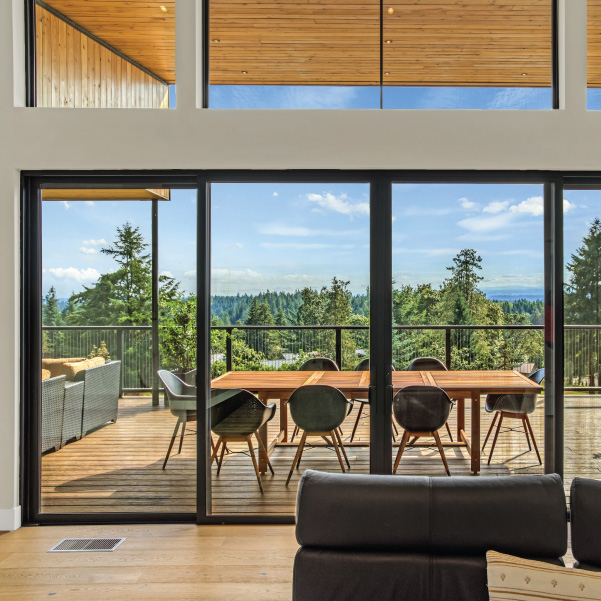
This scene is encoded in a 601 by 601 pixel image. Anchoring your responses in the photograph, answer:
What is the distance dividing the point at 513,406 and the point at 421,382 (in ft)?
2.26

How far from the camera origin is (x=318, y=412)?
3516 mm

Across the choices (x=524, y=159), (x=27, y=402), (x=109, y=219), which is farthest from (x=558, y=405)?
(x=27, y=402)

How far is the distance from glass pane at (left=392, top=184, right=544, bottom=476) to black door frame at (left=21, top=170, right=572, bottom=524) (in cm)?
6

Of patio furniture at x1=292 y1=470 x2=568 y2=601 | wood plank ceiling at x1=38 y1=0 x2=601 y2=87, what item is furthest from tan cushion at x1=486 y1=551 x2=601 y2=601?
wood plank ceiling at x1=38 y1=0 x2=601 y2=87

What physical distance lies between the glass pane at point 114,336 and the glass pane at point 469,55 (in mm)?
1795

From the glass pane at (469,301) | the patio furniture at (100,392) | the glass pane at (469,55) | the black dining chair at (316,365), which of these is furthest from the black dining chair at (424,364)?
the patio furniture at (100,392)

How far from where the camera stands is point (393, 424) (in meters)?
3.47

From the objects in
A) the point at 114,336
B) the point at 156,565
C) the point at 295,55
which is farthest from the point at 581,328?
the point at 114,336

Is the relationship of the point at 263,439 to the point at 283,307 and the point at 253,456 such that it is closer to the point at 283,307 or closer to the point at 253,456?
the point at 253,456

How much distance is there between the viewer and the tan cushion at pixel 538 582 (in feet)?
4.60

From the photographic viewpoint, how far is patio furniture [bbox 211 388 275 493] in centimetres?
349

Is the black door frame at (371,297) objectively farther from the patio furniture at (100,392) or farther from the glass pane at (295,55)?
the glass pane at (295,55)

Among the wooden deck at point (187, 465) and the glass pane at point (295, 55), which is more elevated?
the glass pane at point (295, 55)

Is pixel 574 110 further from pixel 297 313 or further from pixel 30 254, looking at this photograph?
pixel 30 254
